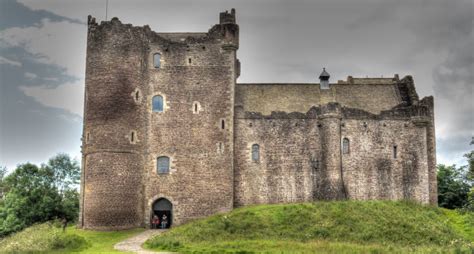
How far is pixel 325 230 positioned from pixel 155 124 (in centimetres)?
1494

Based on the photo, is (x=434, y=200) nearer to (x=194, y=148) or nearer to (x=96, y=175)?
(x=194, y=148)

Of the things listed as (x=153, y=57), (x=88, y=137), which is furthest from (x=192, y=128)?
(x=88, y=137)

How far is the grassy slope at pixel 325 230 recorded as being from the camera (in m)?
32.9

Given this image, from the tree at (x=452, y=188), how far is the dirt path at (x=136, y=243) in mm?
28456

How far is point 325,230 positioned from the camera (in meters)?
36.6

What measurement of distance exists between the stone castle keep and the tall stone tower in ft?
0.24

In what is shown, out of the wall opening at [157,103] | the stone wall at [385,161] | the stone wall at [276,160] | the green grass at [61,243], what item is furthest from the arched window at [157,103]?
the stone wall at [385,161]

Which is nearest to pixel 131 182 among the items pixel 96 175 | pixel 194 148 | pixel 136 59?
pixel 96 175

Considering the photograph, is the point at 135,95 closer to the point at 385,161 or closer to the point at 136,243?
the point at 136,243

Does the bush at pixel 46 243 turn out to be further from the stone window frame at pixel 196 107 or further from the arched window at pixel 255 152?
the arched window at pixel 255 152

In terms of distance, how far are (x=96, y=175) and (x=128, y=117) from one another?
4553mm

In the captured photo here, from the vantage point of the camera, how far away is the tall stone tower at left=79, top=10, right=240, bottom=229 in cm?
4141

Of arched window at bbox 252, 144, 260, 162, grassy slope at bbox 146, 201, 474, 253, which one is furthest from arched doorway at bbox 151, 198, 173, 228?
arched window at bbox 252, 144, 260, 162

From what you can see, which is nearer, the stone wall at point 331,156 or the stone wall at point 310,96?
the stone wall at point 331,156
